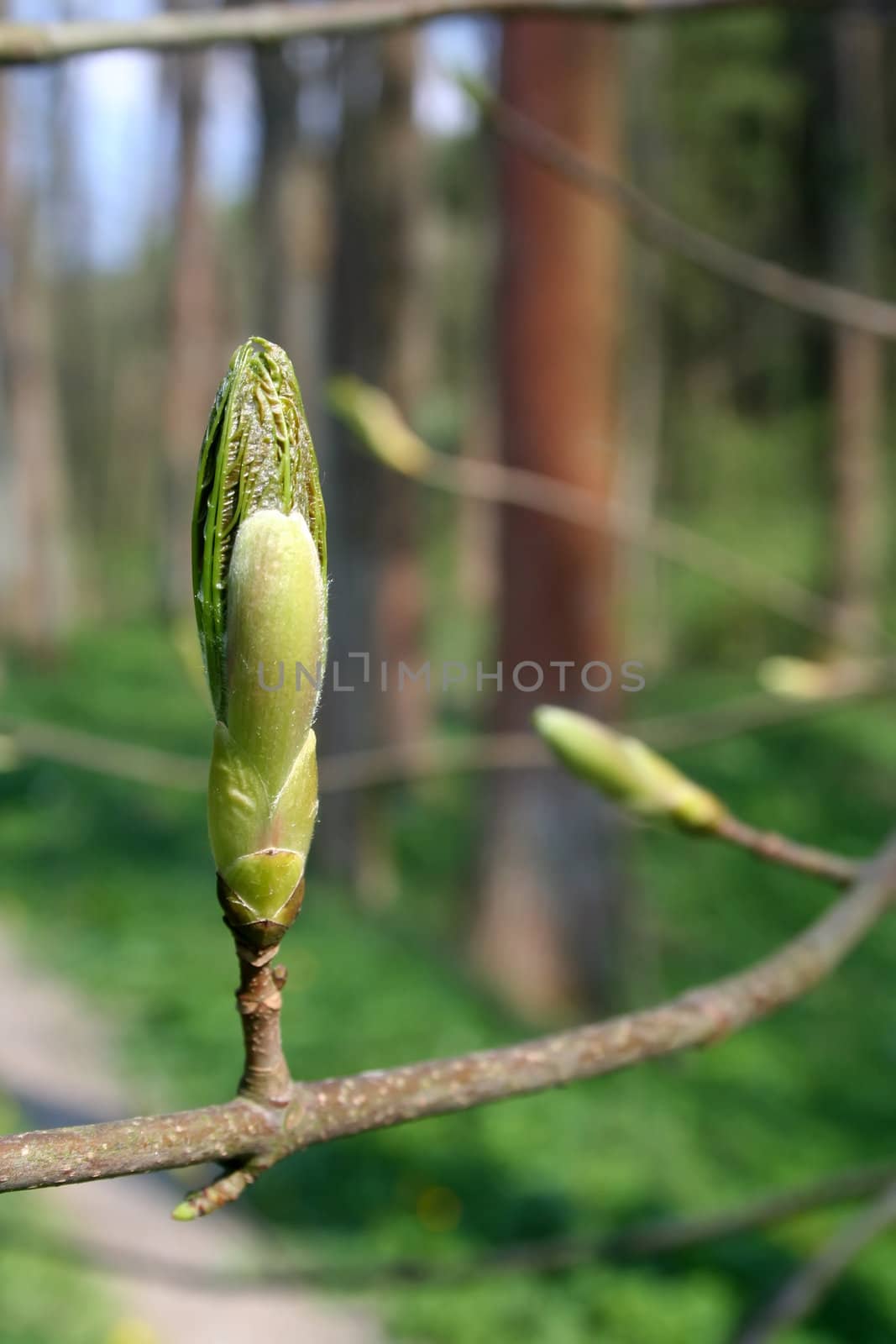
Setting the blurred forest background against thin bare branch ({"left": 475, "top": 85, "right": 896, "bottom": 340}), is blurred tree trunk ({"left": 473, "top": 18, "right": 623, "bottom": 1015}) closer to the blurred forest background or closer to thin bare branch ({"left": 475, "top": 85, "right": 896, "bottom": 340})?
Result: the blurred forest background

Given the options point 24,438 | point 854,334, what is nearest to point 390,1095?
point 854,334

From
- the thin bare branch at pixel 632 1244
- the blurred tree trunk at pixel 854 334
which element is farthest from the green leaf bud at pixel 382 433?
the blurred tree trunk at pixel 854 334

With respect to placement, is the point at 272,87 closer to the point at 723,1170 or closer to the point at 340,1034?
the point at 340,1034

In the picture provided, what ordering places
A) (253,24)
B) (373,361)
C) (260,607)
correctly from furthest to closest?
(373,361), (253,24), (260,607)

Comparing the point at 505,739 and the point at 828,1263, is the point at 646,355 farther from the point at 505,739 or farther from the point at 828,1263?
the point at 828,1263

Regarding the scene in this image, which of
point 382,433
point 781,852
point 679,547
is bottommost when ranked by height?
point 781,852

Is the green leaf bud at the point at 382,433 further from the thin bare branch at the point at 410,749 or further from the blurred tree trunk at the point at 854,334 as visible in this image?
the blurred tree trunk at the point at 854,334

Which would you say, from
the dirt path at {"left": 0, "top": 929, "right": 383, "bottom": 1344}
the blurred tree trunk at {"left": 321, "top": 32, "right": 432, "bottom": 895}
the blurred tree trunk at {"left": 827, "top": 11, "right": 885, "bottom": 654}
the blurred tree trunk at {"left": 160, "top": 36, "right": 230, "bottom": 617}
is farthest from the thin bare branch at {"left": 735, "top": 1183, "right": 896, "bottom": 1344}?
the blurred tree trunk at {"left": 160, "top": 36, "right": 230, "bottom": 617}
